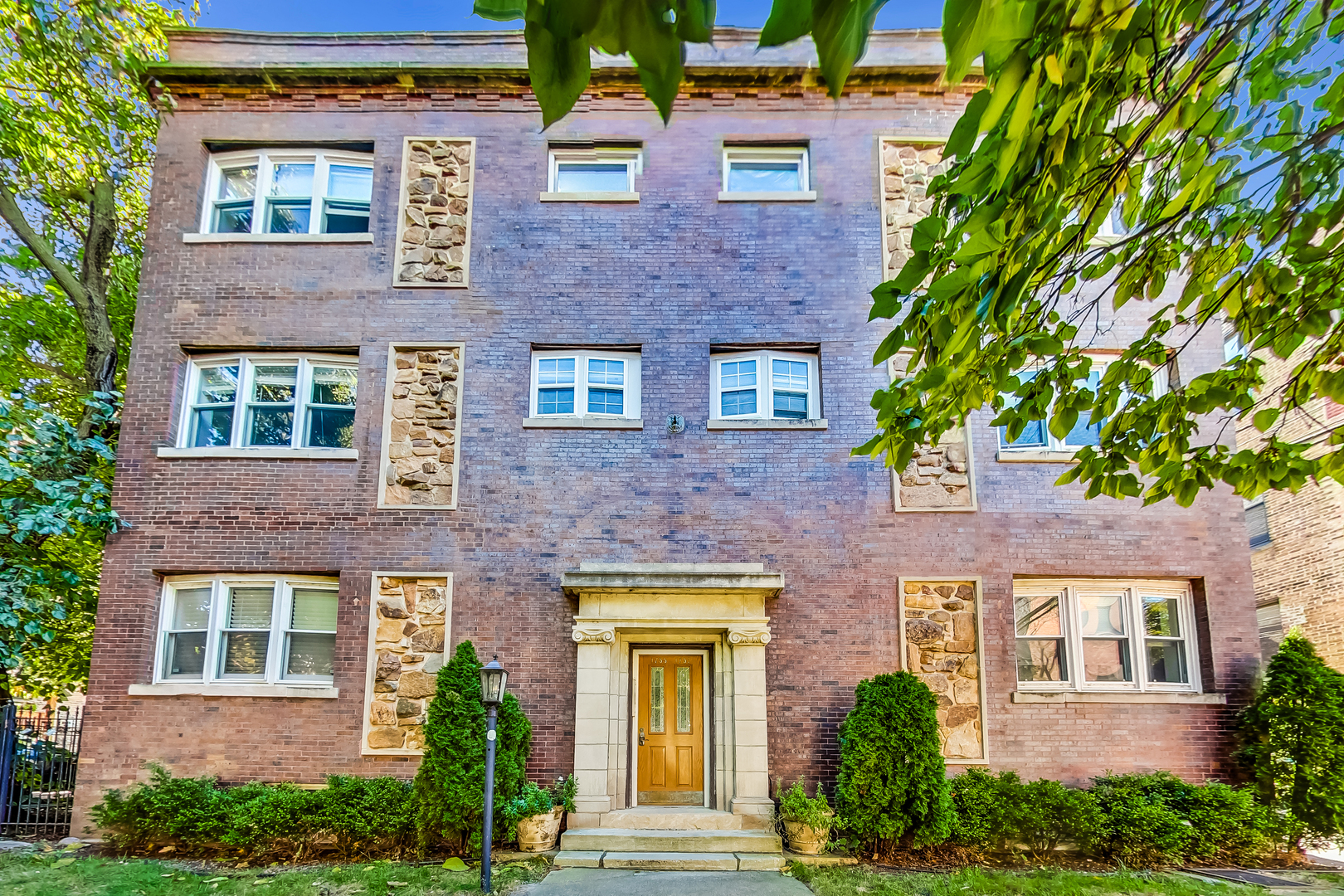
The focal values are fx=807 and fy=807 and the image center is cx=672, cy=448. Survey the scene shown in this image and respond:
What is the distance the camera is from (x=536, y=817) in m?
9.13

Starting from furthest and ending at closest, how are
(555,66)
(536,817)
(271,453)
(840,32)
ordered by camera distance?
(271,453)
(536,817)
(555,66)
(840,32)

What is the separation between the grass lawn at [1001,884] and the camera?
788 cm

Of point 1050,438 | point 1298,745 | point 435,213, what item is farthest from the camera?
point 435,213

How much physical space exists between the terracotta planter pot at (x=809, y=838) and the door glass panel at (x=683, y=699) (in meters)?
1.84

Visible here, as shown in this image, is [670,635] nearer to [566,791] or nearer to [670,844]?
[566,791]

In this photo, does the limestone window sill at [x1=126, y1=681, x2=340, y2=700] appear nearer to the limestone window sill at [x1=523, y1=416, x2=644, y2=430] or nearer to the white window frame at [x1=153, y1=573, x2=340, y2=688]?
the white window frame at [x1=153, y1=573, x2=340, y2=688]

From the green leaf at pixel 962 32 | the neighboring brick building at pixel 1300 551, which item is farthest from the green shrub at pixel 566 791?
the neighboring brick building at pixel 1300 551

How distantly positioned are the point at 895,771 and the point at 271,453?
8707 mm

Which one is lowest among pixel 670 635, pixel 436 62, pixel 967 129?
pixel 670 635

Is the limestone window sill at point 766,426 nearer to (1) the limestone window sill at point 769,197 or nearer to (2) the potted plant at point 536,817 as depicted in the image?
(1) the limestone window sill at point 769,197

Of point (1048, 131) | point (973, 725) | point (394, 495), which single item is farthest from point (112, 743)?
point (1048, 131)

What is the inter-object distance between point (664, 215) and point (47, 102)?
9749 millimetres

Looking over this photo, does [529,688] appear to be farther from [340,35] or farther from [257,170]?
[340,35]

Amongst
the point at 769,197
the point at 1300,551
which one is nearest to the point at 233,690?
the point at 769,197
